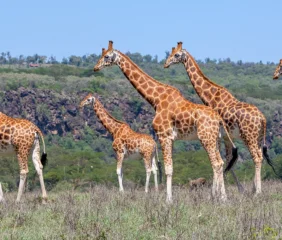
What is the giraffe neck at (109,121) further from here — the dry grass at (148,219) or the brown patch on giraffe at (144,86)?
the dry grass at (148,219)

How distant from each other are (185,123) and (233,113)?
1609mm

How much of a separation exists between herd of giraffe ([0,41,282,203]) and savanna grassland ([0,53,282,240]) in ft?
1.76

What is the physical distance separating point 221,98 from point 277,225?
5.39m

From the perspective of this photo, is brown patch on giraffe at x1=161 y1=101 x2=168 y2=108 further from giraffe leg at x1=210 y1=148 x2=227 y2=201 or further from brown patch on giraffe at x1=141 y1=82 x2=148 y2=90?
giraffe leg at x1=210 y1=148 x2=227 y2=201

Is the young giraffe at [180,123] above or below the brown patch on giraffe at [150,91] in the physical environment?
below

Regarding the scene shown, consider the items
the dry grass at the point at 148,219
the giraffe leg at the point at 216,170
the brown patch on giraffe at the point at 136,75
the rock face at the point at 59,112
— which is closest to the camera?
the dry grass at the point at 148,219

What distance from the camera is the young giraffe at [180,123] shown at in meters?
12.6

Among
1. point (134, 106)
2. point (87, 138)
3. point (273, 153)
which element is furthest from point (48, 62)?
point (273, 153)

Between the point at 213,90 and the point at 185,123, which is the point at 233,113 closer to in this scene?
the point at 213,90

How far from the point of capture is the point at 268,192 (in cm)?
1360

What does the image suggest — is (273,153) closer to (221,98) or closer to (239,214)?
(221,98)

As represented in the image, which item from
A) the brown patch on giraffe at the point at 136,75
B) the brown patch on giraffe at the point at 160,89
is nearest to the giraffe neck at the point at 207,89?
the brown patch on giraffe at the point at 136,75

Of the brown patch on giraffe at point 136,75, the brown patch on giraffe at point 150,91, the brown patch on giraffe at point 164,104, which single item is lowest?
the brown patch on giraffe at point 164,104

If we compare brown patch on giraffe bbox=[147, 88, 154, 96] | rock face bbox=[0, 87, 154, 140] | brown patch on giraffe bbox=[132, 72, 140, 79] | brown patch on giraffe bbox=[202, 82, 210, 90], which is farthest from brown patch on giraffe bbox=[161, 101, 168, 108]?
rock face bbox=[0, 87, 154, 140]
